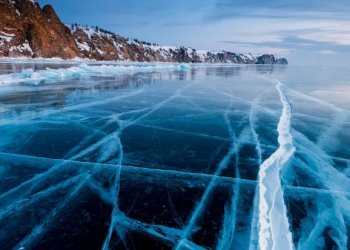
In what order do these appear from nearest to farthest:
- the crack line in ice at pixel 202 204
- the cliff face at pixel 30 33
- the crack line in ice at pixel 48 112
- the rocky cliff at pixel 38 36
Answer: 1. the crack line in ice at pixel 202 204
2. the crack line in ice at pixel 48 112
3. the cliff face at pixel 30 33
4. the rocky cliff at pixel 38 36

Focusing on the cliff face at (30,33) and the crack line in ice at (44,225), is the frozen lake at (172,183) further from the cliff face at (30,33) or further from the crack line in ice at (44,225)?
the cliff face at (30,33)

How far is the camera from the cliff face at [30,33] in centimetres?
7495

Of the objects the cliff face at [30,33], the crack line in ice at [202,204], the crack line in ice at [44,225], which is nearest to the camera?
the crack line in ice at [44,225]

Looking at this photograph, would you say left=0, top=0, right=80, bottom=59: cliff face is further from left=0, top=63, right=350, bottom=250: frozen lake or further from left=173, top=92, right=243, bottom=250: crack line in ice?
left=173, top=92, right=243, bottom=250: crack line in ice

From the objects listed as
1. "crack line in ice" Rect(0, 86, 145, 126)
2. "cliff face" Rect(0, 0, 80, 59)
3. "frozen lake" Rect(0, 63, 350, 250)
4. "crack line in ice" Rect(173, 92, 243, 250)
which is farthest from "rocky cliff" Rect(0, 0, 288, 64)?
"crack line in ice" Rect(173, 92, 243, 250)

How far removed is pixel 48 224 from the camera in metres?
3.01

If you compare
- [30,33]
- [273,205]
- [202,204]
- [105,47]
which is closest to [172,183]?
[202,204]

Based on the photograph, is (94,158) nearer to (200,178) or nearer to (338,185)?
(200,178)

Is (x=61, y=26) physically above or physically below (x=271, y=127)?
above

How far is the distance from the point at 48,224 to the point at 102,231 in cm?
58

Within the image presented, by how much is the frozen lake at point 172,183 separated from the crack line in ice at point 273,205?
0.02 m

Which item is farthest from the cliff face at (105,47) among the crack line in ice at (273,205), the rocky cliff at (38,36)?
the crack line in ice at (273,205)

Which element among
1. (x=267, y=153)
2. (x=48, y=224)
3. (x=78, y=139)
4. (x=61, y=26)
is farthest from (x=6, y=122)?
(x=61, y=26)

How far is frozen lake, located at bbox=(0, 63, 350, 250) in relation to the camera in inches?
115
